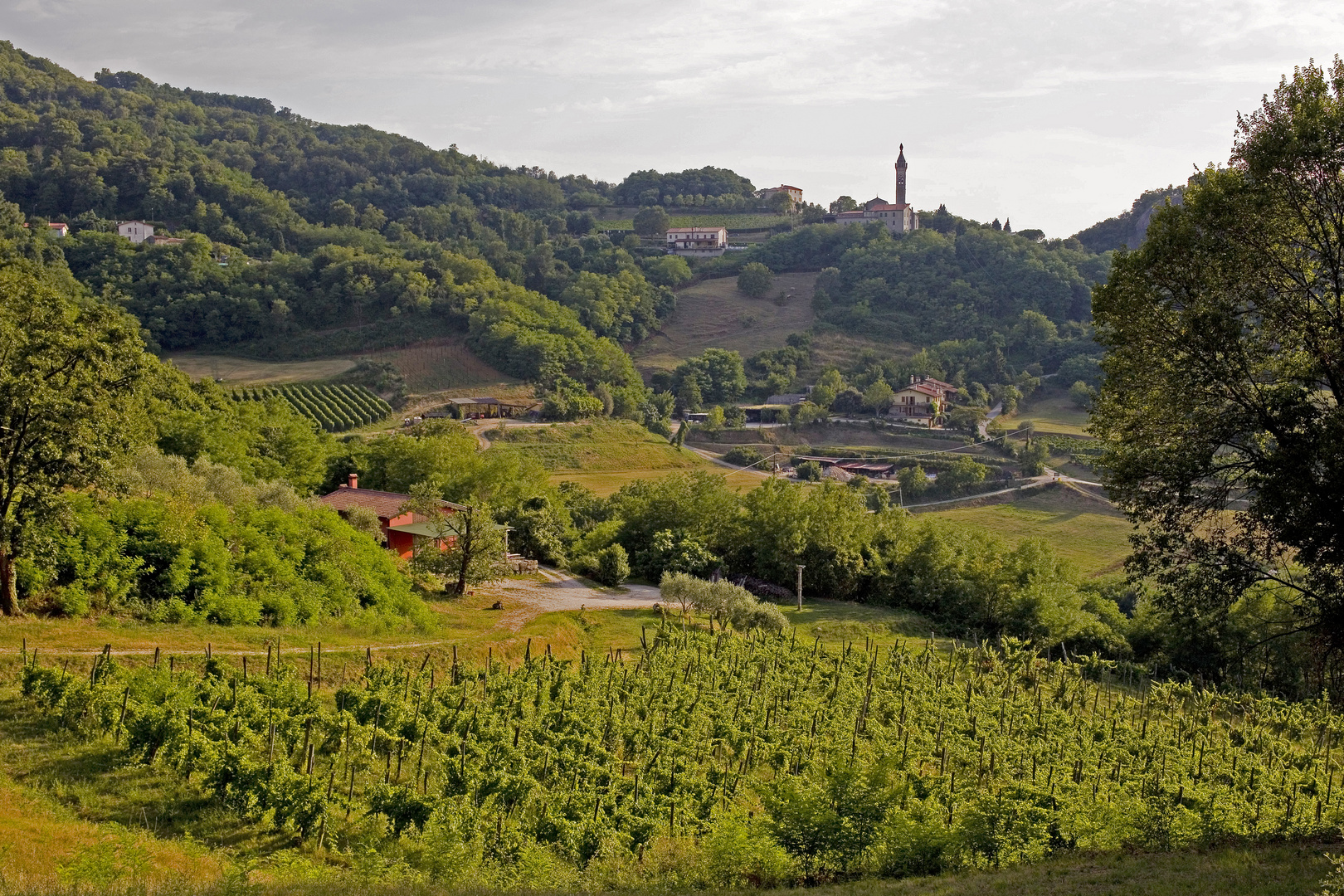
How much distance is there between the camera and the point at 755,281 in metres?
114

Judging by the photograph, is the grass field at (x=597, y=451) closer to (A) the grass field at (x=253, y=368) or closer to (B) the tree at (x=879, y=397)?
(A) the grass field at (x=253, y=368)

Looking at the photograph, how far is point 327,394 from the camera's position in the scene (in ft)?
227

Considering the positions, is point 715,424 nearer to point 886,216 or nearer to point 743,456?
point 743,456

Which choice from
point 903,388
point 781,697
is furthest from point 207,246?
point 781,697

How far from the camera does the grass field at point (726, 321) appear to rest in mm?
101750

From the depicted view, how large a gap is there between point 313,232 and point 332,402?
52326mm

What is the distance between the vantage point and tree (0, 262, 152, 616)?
1764cm

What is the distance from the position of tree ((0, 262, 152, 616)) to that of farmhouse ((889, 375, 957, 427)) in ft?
223

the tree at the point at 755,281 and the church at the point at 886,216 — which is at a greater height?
the church at the point at 886,216

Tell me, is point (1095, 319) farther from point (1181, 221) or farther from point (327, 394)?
point (327, 394)

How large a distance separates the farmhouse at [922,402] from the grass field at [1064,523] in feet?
67.6

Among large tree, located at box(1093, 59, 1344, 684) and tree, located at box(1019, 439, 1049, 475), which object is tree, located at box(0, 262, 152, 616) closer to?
large tree, located at box(1093, 59, 1344, 684)

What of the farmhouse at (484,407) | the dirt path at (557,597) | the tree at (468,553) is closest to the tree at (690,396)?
the farmhouse at (484,407)

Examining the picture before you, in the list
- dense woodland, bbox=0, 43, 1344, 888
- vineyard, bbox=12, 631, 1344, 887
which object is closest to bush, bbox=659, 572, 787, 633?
dense woodland, bbox=0, 43, 1344, 888
